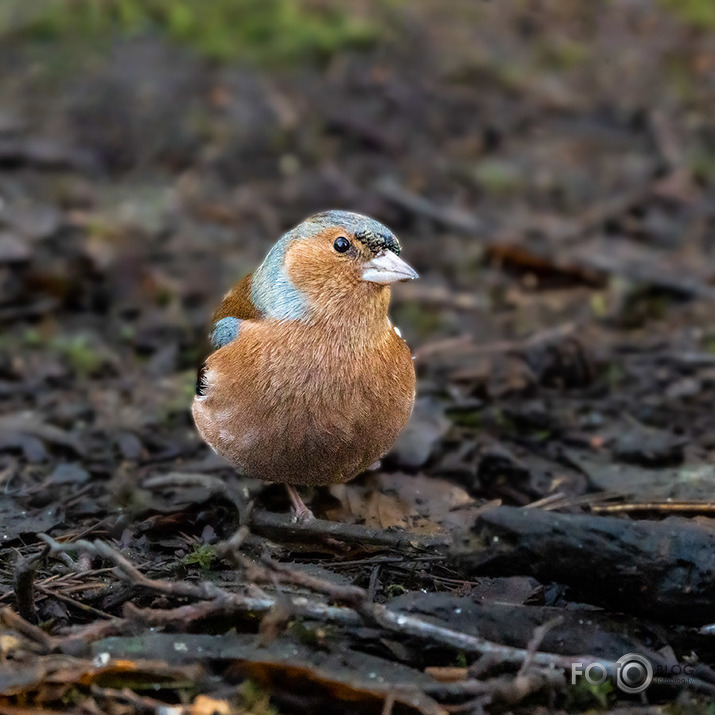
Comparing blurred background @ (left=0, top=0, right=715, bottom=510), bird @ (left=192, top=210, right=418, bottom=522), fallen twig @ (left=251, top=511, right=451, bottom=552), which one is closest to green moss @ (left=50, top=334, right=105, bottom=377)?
blurred background @ (left=0, top=0, right=715, bottom=510)

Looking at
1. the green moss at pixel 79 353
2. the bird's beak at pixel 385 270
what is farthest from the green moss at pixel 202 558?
the green moss at pixel 79 353

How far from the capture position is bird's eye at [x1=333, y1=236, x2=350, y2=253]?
15.2 ft

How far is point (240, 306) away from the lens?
496cm

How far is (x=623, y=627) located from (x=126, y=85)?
7.93 meters

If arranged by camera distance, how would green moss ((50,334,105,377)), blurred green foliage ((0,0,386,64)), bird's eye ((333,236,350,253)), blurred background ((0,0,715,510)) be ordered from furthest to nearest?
1. blurred green foliage ((0,0,386,64))
2. green moss ((50,334,105,377))
3. blurred background ((0,0,715,510))
4. bird's eye ((333,236,350,253))

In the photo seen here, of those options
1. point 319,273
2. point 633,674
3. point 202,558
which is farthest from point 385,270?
point 633,674

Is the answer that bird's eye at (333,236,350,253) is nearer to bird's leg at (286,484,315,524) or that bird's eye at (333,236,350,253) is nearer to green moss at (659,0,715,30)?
bird's leg at (286,484,315,524)

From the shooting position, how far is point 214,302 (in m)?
7.68

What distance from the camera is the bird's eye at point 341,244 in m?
4.64

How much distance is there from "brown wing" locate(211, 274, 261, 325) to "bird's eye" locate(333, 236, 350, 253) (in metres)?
0.50

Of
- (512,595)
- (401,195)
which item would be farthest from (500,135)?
(512,595)

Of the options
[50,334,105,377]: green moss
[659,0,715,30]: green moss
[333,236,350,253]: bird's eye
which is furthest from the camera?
[659,0,715,30]: green moss

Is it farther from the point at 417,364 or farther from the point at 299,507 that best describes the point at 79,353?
the point at 299,507

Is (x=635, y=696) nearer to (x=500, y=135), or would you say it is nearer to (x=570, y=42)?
(x=500, y=135)
